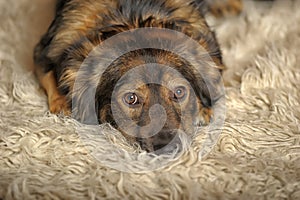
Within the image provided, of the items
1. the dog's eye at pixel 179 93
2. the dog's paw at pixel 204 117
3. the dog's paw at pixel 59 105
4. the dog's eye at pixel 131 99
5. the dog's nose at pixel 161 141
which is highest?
the dog's eye at pixel 179 93

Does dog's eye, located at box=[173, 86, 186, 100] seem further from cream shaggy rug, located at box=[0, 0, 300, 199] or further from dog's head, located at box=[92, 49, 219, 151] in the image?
cream shaggy rug, located at box=[0, 0, 300, 199]

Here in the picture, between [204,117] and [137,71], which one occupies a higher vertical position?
[137,71]

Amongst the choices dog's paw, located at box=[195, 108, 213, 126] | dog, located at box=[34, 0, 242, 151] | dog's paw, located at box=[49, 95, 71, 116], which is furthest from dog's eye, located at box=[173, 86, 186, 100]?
dog's paw, located at box=[49, 95, 71, 116]

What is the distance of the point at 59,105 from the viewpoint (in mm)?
2020

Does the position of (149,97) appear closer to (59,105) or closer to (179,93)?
(179,93)

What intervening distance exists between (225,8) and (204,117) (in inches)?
34.8

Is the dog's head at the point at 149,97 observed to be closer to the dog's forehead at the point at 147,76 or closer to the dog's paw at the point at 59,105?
the dog's forehead at the point at 147,76

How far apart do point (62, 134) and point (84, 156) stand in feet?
0.45

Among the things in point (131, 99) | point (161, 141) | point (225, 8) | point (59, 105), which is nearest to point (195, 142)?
point (161, 141)

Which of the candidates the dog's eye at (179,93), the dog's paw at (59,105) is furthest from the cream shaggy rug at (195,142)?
the dog's eye at (179,93)

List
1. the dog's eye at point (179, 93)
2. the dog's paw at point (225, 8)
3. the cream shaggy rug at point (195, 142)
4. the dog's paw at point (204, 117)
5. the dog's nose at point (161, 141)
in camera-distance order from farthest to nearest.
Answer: the dog's paw at point (225, 8)
the dog's paw at point (204, 117)
the dog's eye at point (179, 93)
the dog's nose at point (161, 141)
the cream shaggy rug at point (195, 142)

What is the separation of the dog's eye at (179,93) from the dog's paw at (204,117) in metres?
0.13

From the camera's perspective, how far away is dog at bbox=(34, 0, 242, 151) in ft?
5.88

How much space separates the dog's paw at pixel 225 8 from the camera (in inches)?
106
